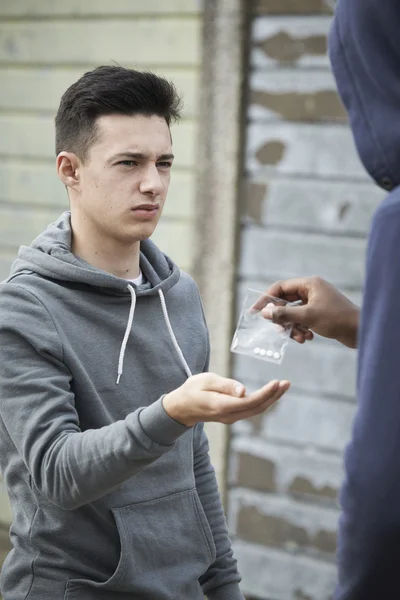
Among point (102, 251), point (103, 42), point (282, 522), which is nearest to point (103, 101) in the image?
point (102, 251)

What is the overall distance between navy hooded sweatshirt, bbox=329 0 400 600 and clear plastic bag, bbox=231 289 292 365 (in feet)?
2.11

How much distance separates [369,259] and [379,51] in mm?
352

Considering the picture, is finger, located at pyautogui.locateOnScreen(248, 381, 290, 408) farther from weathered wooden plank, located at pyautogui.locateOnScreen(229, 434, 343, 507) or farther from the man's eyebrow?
weathered wooden plank, located at pyautogui.locateOnScreen(229, 434, 343, 507)

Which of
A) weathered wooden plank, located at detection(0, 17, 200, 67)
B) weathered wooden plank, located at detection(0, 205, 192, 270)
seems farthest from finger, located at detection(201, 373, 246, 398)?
weathered wooden plank, located at detection(0, 17, 200, 67)

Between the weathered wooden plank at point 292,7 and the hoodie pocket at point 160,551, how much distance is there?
2.74 m

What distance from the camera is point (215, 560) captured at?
2701mm

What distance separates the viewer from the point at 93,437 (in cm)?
212

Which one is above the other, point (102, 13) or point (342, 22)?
point (342, 22)

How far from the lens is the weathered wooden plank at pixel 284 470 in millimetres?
4762

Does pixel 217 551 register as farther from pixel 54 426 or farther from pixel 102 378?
pixel 54 426

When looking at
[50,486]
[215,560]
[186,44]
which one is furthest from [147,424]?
[186,44]

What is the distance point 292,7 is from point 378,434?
11.4 feet

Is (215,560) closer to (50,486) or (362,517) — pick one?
(50,486)

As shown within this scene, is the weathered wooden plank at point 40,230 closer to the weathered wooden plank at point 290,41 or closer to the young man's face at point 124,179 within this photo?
the weathered wooden plank at point 290,41
